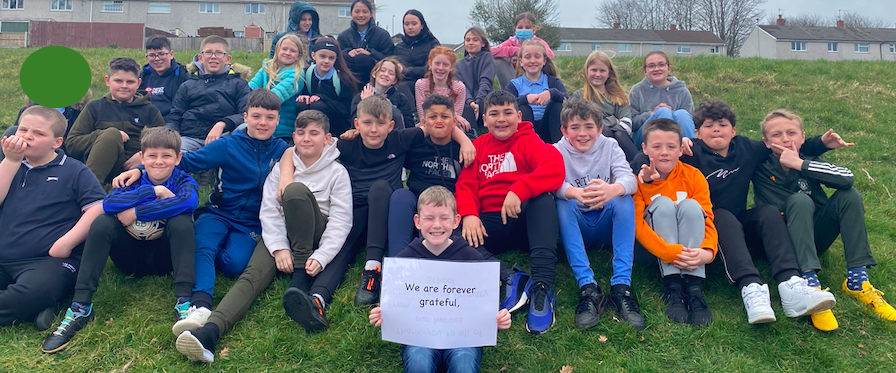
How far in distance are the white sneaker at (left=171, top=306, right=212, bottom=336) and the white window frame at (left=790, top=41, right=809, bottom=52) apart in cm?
5759

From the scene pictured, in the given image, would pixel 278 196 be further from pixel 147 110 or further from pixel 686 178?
pixel 686 178

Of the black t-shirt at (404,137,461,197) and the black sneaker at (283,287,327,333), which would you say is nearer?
the black sneaker at (283,287,327,333)

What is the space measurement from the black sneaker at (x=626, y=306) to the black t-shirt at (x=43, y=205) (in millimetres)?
3983

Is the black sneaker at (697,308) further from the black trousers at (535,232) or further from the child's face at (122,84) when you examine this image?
the child's face at (122,84)

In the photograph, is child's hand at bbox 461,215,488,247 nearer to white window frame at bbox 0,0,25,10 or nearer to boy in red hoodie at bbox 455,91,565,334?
boy in red hoodie at bbox 455,91,565,334

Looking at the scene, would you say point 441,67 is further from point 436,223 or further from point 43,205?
point 43,205

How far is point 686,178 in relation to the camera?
4.20 meters

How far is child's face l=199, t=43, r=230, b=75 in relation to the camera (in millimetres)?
6520


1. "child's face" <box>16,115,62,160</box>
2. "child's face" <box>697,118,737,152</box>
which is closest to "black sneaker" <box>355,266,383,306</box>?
"child's face" <box>16,115,62,160</box>

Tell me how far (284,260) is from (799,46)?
5778cm

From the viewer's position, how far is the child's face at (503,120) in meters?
4.41

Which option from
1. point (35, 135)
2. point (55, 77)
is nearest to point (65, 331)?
point (35, 135)

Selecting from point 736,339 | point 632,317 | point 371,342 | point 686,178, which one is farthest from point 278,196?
point 736,339

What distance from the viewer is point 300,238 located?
4074 millimetres
